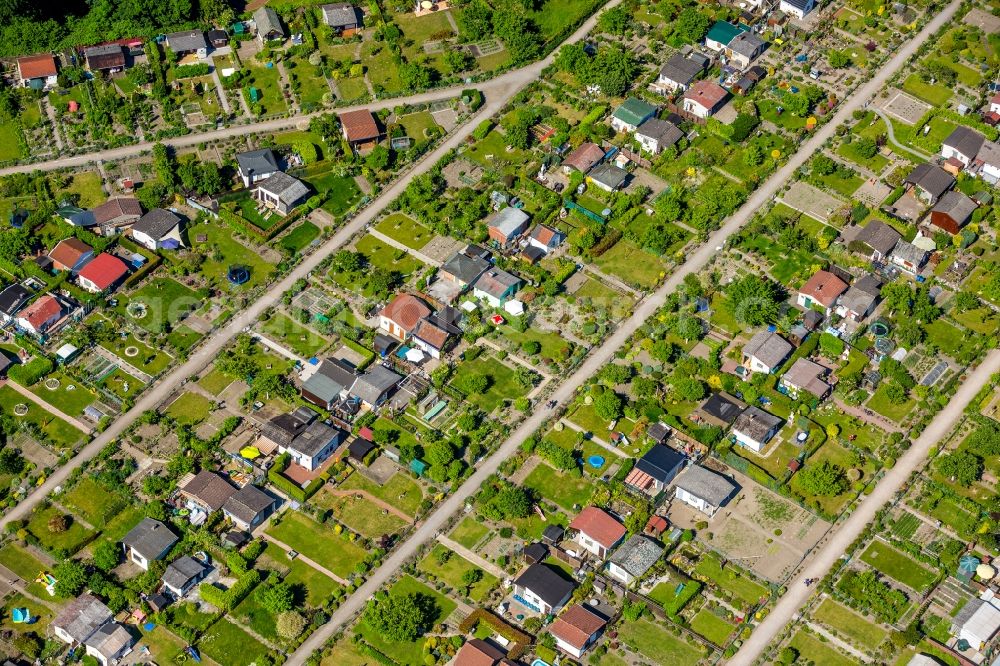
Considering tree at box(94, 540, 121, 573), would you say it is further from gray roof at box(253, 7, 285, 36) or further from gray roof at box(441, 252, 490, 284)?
gray roof at box(253, 7, 285, 36)

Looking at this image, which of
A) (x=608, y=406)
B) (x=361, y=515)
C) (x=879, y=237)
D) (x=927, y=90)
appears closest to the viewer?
(x=361, y=515)

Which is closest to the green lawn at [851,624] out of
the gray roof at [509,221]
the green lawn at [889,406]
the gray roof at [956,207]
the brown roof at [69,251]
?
the green lawn at [889,406]

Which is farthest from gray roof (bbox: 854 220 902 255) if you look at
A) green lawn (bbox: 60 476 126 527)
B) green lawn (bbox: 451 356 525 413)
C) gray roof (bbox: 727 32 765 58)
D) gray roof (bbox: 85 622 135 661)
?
gray roof (bbox: 85 622 135 661)

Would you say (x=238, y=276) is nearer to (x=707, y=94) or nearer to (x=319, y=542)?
(x=319, y=542)

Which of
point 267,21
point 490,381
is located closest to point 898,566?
point 490,381

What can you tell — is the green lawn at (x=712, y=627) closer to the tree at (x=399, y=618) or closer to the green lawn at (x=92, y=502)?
the tree at (x=399, y=618)

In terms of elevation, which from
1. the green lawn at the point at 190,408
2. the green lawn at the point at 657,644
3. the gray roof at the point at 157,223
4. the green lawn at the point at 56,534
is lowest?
the green lawn at the point at 657,644
